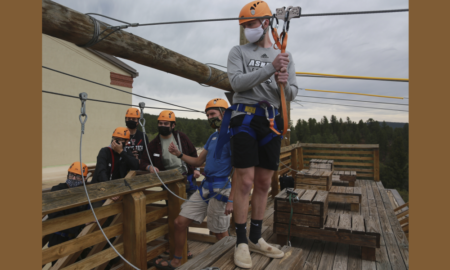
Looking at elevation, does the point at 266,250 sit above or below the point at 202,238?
above

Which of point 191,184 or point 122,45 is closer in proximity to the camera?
point 122,45

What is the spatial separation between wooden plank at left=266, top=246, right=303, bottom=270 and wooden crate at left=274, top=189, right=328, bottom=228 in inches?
47.9

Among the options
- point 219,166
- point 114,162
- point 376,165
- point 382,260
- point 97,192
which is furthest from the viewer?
point 376,165

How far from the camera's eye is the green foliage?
45.4m

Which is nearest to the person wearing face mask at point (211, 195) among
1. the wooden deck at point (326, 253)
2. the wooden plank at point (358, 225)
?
the wooden deck at point (326, 253)

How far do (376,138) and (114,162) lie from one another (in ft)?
212

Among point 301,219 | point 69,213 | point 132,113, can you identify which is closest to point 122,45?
point 69,213

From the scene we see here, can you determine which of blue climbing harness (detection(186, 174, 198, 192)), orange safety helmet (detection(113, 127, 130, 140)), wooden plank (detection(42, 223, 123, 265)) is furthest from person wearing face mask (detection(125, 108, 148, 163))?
wooden plank (detection(42, 223, 123, 265))

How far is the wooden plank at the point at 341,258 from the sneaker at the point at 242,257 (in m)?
1.66

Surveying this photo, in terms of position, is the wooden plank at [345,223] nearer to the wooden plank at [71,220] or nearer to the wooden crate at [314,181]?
the wooden crate at [314,181]

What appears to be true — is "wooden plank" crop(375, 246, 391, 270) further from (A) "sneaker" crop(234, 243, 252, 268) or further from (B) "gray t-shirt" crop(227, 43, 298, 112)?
(B) "gray t-shirt" crop(227, 43, 298, 112)

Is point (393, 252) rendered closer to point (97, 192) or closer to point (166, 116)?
point (166, 116)

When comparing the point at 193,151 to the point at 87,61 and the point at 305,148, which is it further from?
the point at 87,61

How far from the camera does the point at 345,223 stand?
3713 mm
